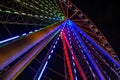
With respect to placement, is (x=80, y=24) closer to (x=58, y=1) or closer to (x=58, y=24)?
(x=58, y=1)

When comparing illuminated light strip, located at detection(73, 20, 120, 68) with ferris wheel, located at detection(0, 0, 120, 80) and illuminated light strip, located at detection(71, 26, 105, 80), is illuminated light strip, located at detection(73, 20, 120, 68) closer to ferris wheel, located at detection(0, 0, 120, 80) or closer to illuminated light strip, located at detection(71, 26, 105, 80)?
ferris wheel, located at detection(0, 0, 120, 80)

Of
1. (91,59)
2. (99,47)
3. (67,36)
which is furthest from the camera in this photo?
(99,47)

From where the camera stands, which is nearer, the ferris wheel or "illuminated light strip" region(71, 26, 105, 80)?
the ferris wheel

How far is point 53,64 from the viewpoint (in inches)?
782

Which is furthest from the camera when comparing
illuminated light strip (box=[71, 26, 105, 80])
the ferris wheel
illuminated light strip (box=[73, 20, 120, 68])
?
illuminated light strip (box=[73, 20, 120, 68])

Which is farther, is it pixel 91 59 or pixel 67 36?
pixel 67 36

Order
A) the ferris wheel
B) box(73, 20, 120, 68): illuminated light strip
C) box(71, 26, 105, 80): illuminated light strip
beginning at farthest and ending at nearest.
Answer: box(73, 20, 120, 68): illuminated light strip → box(71, 26, 105, 80): illuminated light strip → the ferris wheel

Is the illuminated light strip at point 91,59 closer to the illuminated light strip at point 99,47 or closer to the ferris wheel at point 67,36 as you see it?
the ferris wheel at point 67,36

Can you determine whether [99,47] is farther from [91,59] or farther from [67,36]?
[67,36]

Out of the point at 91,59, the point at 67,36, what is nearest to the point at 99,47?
the point at 91,59

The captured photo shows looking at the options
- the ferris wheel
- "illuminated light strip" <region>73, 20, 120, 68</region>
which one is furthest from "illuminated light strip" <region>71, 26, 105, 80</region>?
"illuminated light strip" <region>73, 20, 120, 68</region>

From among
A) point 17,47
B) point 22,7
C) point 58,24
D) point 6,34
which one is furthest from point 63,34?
point 17,47

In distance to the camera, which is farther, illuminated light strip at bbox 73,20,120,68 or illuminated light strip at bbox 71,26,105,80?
illuminated light strip at bbox 73,20,120,68

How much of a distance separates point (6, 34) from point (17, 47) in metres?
8.59
